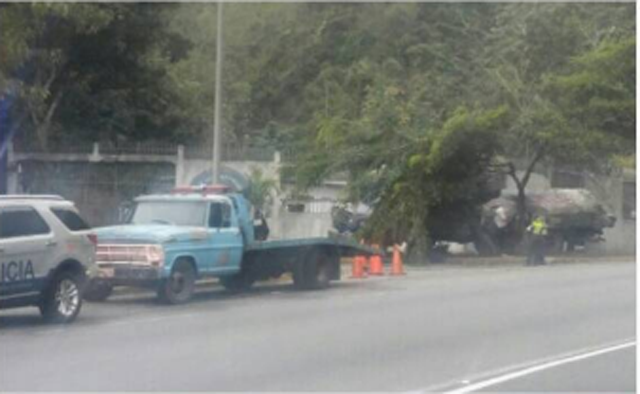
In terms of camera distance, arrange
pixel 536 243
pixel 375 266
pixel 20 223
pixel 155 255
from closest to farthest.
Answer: pixel 20 223
pixel 155 255
pixel 375 266
pixel 536 243

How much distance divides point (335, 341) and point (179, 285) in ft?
17.7

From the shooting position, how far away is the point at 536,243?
105 feet

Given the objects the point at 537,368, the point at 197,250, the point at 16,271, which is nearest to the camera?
the point at 537,368

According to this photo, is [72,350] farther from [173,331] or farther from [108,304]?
[108,304]

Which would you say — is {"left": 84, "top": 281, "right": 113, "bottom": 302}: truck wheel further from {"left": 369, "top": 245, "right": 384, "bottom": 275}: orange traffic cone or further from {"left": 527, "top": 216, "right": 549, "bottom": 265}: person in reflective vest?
{"left": 527, "top": 216, "right": 549, "bottom": 265}: person in reflective vest

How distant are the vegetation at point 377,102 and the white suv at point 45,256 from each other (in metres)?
8.12

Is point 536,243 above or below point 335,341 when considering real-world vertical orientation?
above

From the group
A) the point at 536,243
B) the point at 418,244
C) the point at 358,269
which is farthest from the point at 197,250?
the point at 536,243

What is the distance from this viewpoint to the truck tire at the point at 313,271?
76.2 ft

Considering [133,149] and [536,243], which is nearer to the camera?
[536,243]

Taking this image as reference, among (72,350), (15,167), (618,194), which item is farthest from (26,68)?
(618,194)

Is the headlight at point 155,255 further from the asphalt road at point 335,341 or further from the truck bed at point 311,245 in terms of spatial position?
the truck bed at point 311,245

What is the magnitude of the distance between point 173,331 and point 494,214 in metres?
20.8

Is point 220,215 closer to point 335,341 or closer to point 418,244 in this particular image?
point 335,341
